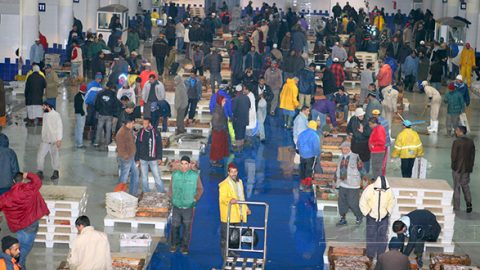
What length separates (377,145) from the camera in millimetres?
24234

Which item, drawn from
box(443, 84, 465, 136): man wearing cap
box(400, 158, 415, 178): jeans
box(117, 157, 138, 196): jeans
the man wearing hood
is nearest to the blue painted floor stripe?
box(117, 157, 138, 196): jeans

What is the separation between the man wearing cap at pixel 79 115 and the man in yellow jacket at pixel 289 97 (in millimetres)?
5159

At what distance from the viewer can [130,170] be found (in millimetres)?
23875

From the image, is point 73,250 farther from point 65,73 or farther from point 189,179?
point 65,73

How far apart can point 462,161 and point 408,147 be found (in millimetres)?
1597

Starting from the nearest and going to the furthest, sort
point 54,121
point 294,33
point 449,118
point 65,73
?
point 54,121, point 449,118, point 65,73, point 294,33

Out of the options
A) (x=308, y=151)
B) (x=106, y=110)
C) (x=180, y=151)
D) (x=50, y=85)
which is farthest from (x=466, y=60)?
(x=308, y=151)

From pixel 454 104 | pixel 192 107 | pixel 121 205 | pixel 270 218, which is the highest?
pixel 454 104

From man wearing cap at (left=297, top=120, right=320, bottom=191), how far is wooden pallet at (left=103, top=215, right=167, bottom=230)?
12.9ft

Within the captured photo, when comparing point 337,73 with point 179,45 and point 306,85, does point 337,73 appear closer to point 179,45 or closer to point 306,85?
point 306,85

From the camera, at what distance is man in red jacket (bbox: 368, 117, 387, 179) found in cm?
2408

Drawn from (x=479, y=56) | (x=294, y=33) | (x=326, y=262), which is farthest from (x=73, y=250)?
(x=479, y=56)

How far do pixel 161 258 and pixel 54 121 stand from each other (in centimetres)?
484

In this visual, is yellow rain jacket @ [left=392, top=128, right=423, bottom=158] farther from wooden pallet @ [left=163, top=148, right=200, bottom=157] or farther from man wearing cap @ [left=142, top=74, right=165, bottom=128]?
man wearing cap @ [left=142, top=74, right=165, bottom=128]
